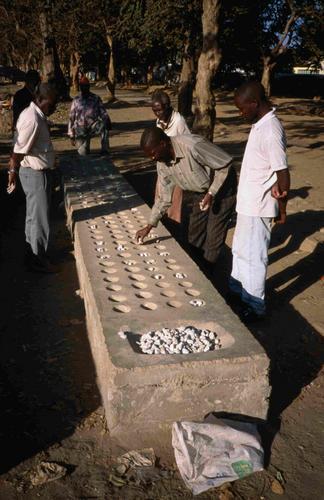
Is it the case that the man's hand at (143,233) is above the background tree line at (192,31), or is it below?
below

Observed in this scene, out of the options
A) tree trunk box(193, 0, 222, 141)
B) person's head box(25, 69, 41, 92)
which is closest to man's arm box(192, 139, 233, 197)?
person's head box(25, 69, 41, 92)

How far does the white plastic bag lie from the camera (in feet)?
7.85

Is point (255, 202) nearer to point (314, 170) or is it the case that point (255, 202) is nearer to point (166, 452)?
point (166, 452)

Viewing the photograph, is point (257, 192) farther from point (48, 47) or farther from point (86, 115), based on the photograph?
point (48, 47)

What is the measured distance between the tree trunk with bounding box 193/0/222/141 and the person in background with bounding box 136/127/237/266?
570 centimetres

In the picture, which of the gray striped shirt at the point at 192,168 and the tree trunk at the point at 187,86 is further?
the tree trunk at the point at 187,86

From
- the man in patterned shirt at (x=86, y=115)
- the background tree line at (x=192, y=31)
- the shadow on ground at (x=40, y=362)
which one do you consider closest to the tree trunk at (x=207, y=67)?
the background tree line at (x=192, y=31)

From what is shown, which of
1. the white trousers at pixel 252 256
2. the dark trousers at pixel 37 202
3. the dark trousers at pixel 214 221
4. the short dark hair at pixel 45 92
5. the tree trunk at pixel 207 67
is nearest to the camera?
the white trousers at pixel 252 256

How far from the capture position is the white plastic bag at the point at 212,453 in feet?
Result: 7.85

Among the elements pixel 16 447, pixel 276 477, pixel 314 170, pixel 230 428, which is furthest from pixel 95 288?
pixel 314 170

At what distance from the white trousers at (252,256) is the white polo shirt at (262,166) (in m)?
0.10

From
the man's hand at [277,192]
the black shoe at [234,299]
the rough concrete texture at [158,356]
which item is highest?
the man's hand at [277,192]

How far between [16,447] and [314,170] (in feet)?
27.6

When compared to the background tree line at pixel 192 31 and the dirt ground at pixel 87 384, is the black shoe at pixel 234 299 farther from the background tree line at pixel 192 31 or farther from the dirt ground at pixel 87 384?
the background tree line at pixel 192 31
